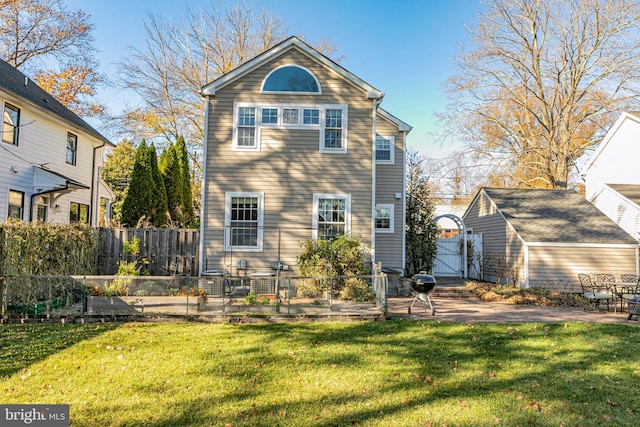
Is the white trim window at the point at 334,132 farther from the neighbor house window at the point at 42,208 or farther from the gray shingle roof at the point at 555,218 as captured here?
the neighbor house window at the point at 42,208

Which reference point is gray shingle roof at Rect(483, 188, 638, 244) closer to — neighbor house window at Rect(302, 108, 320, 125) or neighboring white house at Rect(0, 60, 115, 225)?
neighbor house window at Rect(302, 108, 320, 125)

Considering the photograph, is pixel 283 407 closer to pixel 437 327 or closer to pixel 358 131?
pixel 437 327

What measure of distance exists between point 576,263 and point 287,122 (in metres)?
10.9

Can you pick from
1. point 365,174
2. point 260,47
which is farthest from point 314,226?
point 260,47

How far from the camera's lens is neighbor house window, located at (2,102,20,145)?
41.2 ft

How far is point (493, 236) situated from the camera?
16062 mm

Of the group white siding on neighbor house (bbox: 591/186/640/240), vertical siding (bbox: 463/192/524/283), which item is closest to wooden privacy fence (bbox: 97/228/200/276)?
vertical siding (bbox: 463/192/524/283)

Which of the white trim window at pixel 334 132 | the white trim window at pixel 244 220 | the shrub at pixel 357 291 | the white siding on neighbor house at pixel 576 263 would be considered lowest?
the shrub at pixel 357 291

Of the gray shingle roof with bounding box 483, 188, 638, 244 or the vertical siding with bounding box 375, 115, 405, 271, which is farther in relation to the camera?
the vertical siding with bounding box 375, 115, 405, 271

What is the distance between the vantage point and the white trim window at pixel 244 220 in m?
11.9

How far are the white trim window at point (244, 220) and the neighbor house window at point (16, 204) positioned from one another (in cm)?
737

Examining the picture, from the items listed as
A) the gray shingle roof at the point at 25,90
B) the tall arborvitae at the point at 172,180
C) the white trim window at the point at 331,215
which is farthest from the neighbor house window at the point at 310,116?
the tall arborvitae at the point at 172,180

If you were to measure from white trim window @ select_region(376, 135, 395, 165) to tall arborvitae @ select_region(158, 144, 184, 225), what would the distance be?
34.0ft

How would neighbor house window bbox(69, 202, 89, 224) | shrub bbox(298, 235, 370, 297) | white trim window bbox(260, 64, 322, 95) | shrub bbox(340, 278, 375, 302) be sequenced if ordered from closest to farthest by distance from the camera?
1. shrub bbox(340, 278, 375, 302)
2. shrub bbox(298, 235, 370, 297)
3. white trim window bbox(260, 64, 322, 95)
4. neighbor house window bbox(69, 202, 89, 224)
